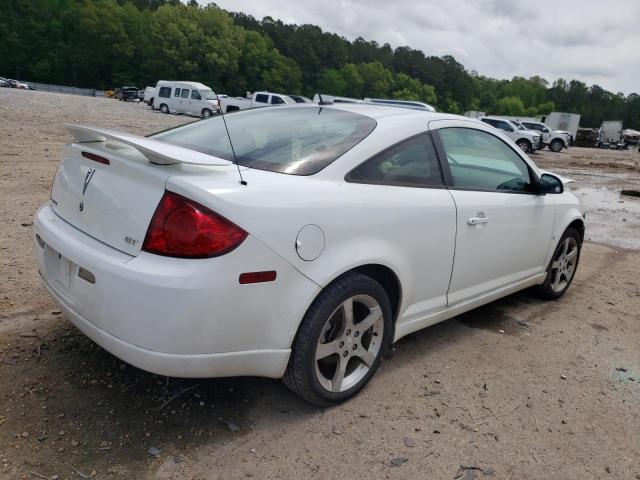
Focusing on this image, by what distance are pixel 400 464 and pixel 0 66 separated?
9662cm

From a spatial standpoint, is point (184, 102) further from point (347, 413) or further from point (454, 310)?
point (347, 413)

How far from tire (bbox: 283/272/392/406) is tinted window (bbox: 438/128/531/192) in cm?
101

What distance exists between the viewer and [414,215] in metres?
2.66

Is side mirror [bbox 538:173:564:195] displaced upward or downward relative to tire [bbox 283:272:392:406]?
upward

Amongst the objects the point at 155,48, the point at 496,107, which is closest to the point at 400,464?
the point at 155,48

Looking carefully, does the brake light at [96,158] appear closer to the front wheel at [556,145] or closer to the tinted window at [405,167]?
the tinted window at [405,167]

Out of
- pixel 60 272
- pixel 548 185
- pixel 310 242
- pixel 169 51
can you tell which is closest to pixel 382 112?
pixel 310 242

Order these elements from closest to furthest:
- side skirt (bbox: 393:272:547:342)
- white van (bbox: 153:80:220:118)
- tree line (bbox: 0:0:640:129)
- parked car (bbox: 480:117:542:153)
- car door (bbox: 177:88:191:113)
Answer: side skirt (bbox: 393:272:547:342), parked car (bbox: 480:117:542:153), white van (bbox: 153:80:220:118), car door (bbox: 177:88:191:113), tree line (bbox: 0:0:640:129)

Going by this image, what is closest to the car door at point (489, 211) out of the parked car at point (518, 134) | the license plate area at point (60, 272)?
the license plate area at point (60, 272)

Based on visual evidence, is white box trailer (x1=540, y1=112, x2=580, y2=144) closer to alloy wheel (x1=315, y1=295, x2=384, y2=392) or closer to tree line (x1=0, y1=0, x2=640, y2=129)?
tree line (x1=0, y1=0, x2=640, y2=129)

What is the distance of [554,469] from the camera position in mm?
2229

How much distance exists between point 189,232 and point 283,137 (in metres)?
0.96

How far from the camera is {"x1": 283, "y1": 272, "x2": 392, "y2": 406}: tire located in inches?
89.7

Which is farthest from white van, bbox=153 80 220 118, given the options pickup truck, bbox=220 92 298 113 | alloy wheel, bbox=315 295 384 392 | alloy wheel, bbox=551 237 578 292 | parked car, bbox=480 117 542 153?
alloy wheel, bbox=315 295 384 392
